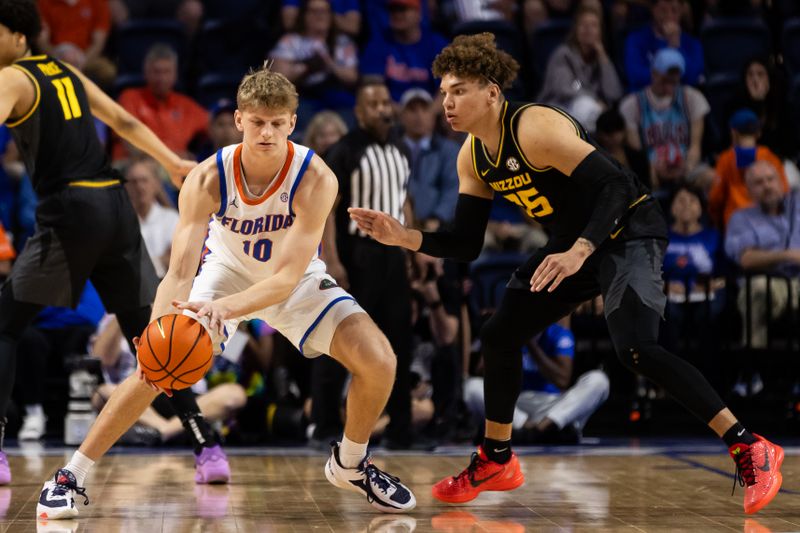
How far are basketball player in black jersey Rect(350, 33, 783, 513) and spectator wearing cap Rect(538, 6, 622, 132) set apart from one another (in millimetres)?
5107

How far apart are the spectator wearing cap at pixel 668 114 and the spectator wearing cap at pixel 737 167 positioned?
0.44 meters

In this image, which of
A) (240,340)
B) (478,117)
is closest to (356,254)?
(240,340)

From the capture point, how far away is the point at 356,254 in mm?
7254

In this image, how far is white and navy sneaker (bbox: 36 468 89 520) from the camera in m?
4.41

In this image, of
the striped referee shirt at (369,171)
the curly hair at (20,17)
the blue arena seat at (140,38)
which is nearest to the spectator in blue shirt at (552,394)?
the striped referee shirt at (369,171)

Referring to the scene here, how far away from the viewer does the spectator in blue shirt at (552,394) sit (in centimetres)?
760

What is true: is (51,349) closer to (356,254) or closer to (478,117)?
(356,254)

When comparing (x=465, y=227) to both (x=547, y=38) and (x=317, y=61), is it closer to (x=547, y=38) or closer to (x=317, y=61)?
(x=317, y=61)

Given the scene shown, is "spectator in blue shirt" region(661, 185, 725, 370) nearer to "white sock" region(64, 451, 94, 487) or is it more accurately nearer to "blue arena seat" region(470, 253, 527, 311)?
"blue arena seat" region(470, 253, 527, 311)

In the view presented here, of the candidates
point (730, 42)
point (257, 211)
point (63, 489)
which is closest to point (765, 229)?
point (730, 42)

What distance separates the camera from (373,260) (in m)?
7.19

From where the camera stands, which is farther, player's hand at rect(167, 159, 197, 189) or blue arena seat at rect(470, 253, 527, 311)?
blue arena seat at rect(470, 253, 527, 311)

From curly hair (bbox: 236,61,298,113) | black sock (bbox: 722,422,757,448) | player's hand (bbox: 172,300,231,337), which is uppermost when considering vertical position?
curly hair (bbox: 236,61,298,113)

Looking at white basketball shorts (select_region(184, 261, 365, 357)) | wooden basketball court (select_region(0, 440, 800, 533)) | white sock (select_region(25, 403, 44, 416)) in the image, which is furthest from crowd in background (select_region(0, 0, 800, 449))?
Answer: white basketball shorts (select_region(184, 261, 365, 357))
